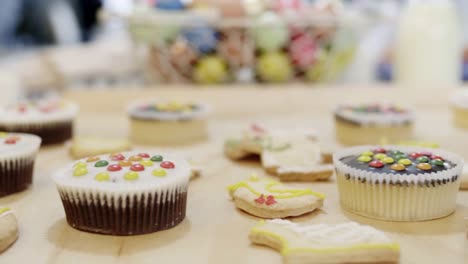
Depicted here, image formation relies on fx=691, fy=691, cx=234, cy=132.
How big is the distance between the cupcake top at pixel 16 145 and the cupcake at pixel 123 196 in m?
0.16

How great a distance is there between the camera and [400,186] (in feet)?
2.99

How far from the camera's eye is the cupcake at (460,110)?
1537mm

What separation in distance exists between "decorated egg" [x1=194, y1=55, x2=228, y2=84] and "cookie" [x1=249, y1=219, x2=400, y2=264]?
0.96 metres

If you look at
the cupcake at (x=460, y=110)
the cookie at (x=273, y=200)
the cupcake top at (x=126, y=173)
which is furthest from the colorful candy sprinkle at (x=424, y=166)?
the cupcake at (x=460, y=110)

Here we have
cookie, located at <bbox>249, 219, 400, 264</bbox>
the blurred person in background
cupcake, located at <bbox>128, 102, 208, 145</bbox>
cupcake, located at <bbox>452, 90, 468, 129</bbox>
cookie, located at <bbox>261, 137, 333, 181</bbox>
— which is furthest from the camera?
the blurred person in background

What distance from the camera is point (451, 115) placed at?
1.70 metres

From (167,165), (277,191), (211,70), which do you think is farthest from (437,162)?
(211,70)

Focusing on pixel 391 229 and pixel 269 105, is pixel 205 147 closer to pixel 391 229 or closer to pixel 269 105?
pixel 269 105

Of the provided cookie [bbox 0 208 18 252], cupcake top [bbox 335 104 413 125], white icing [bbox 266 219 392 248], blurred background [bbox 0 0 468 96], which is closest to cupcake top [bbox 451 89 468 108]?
cupcake top [bbox 335 104 413 125]

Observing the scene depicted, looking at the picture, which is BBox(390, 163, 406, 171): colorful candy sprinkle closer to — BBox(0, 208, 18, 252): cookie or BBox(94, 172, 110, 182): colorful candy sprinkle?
BBox(94, 172, 110, 182): colorful candy sprinkle

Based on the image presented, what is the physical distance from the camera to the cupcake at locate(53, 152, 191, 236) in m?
0.86

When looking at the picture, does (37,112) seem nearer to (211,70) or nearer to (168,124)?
(168,124)

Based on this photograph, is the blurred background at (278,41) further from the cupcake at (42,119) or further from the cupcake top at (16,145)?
the cupcake top at (16,145)

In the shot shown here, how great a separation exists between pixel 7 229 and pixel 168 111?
2.12 feet
